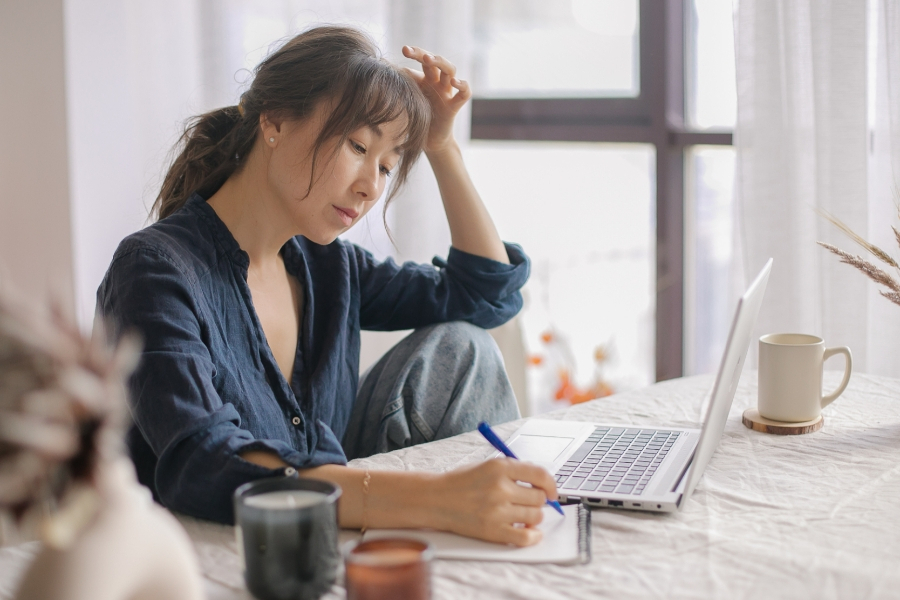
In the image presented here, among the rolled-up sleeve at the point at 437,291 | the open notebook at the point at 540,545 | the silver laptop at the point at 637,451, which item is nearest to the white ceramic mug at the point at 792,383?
the silver laptop at the point at 637,451

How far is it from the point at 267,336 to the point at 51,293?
2.77 feet

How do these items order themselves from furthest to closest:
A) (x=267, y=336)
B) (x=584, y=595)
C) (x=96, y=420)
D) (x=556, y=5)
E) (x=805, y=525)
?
(x=556, y=5), (x=267, y=336), (x=805, y=525), (x=584, y=595), (x=96, y=420)

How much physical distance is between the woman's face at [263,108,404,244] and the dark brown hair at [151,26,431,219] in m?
0.01

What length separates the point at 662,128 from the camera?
7.27 ft

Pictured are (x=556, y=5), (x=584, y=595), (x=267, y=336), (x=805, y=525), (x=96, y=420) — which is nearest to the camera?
(x=96, y=420)

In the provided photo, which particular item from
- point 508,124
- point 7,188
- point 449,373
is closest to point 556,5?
point 508,124

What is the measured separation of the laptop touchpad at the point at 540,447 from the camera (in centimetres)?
98

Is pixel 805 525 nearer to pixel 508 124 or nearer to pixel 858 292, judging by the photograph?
pixel 858 292

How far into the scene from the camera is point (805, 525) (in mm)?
778

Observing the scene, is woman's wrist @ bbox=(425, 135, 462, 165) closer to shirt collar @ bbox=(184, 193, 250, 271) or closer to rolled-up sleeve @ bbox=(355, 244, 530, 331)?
rolled-up sleeve @ bbox=(355, 244, 530, 331)

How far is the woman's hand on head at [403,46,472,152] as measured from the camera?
139 centimetres

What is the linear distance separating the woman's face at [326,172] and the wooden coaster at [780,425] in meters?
0.60

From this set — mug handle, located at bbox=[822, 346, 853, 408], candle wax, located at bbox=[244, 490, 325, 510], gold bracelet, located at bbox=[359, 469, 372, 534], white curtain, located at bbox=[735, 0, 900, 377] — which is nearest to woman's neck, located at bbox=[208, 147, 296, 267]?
gold bracelet, located at bbox=[359, 469, 372, 534]

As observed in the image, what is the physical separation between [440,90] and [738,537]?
0.92 m
